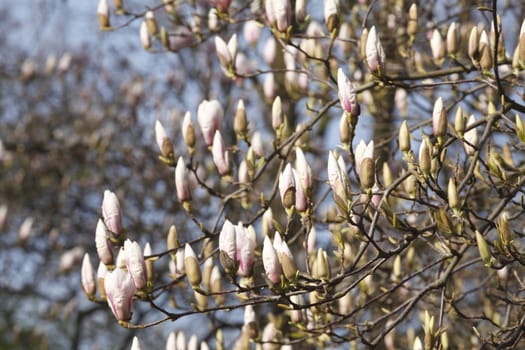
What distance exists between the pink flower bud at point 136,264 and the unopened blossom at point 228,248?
0.73 feet

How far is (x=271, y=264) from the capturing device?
1.79 meters

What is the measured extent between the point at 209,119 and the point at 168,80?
399 cm

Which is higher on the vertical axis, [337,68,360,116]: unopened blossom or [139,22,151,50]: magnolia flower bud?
[337,68,360,116]: unopened blossom

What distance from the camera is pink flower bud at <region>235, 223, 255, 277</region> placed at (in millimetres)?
1872

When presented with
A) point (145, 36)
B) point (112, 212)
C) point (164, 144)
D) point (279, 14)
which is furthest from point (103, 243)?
point (145, 36)

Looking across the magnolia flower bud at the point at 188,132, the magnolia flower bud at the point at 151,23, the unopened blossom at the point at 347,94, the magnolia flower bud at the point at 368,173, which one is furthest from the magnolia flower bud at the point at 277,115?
the magnolia flower bud at the point at 151,23

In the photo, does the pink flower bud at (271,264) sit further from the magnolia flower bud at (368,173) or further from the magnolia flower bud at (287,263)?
the magnolia flower bud at (368,173)

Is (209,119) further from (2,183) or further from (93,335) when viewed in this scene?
(93,335)

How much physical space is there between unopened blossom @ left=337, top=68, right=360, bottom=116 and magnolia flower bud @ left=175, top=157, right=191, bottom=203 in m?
0.54

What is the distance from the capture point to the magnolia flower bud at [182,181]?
89.6 inches

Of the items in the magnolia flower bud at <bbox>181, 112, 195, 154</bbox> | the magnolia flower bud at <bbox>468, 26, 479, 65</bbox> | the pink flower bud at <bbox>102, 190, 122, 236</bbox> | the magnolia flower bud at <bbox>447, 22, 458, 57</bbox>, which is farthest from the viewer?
the magnolia flower bud at <bbox>447, 22, 458, 57</bbox>

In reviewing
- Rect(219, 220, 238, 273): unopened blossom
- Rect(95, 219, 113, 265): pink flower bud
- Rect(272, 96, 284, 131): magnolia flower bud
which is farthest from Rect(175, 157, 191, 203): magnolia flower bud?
Rect(219, 220, 238, 273): unopened blossom

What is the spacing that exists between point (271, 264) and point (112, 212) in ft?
1.95

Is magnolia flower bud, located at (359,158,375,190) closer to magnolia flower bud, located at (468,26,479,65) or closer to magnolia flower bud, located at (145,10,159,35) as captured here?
magnolia flower bud, located at (468,26,479,65)
